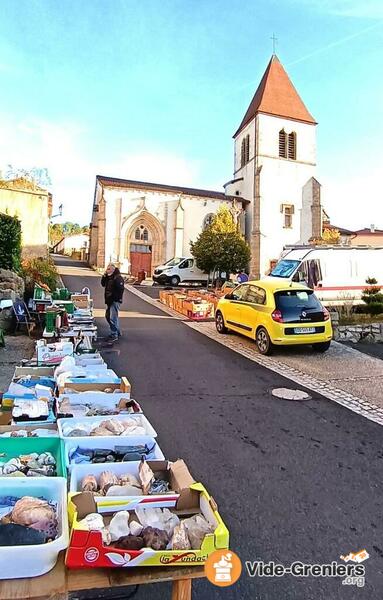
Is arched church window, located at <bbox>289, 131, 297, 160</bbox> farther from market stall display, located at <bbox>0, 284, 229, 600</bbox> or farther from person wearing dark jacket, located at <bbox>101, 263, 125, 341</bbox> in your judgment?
market stall display, located at <bbox>0, 284, 229, 600</bbox>

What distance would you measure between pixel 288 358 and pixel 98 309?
9.10 metres

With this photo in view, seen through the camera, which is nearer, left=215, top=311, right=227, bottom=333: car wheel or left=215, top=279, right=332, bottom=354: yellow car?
left=215, top=279, right=332, bottom=354: yellow car

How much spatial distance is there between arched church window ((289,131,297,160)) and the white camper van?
2650cm

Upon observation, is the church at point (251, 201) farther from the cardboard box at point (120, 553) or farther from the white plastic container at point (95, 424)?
the cardboard box at point (120, 553)

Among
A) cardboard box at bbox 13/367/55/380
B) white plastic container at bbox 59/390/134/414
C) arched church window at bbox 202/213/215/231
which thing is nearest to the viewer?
white plastic container at bbox 59/390/134/414

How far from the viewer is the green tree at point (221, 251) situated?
30500 mm

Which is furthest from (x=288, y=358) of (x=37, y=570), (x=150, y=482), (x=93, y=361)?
(x=37, y=570)

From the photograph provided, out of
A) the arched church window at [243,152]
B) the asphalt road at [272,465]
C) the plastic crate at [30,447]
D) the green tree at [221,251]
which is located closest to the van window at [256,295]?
the asphalt road at [272,465]

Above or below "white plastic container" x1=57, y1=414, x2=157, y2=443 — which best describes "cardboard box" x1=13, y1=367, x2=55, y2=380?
above

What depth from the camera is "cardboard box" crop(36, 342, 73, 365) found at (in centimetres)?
565

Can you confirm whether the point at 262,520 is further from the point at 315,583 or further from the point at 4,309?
the point at 4,309

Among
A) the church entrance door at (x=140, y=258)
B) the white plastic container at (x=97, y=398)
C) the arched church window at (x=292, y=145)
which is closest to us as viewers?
the white plastic container at (x=97, y=398)

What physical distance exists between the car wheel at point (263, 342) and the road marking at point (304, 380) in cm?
15

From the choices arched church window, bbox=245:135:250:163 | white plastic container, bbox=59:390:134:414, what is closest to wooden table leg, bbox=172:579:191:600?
white plastic container, bbox=59:390:134:414
